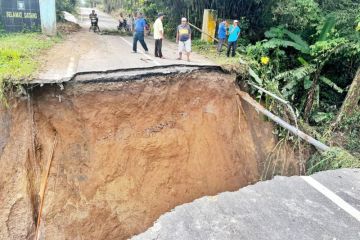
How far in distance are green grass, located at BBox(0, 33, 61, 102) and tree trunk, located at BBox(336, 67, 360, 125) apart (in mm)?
8641

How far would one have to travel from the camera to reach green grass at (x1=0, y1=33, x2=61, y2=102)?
6.46m

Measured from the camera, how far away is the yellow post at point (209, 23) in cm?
1288

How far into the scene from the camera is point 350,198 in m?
3.60

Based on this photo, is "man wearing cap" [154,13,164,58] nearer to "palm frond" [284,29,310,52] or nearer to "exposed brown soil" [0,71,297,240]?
"exposed brown soil" [0,71,297,240]

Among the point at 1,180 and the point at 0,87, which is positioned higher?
the point at 0,87

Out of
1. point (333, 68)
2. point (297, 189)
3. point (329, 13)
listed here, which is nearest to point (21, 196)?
point (297, 189)

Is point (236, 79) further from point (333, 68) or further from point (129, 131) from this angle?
point (333, 68)

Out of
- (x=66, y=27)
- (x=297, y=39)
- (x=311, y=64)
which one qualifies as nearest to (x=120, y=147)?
(x=311, y=64)

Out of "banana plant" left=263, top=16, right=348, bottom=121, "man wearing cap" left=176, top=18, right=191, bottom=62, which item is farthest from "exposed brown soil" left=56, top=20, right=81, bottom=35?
"banana plant" left=263, top=16, right=348, bottom=121

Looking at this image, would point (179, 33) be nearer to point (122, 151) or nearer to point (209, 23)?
point (209, 23)

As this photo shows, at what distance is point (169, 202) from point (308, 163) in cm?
356

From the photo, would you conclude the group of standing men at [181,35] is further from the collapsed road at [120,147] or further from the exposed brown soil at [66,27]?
the exposed brown soil at [66,27]

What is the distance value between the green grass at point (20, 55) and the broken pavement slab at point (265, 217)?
16.4 feet

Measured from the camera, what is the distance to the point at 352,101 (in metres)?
9.45
